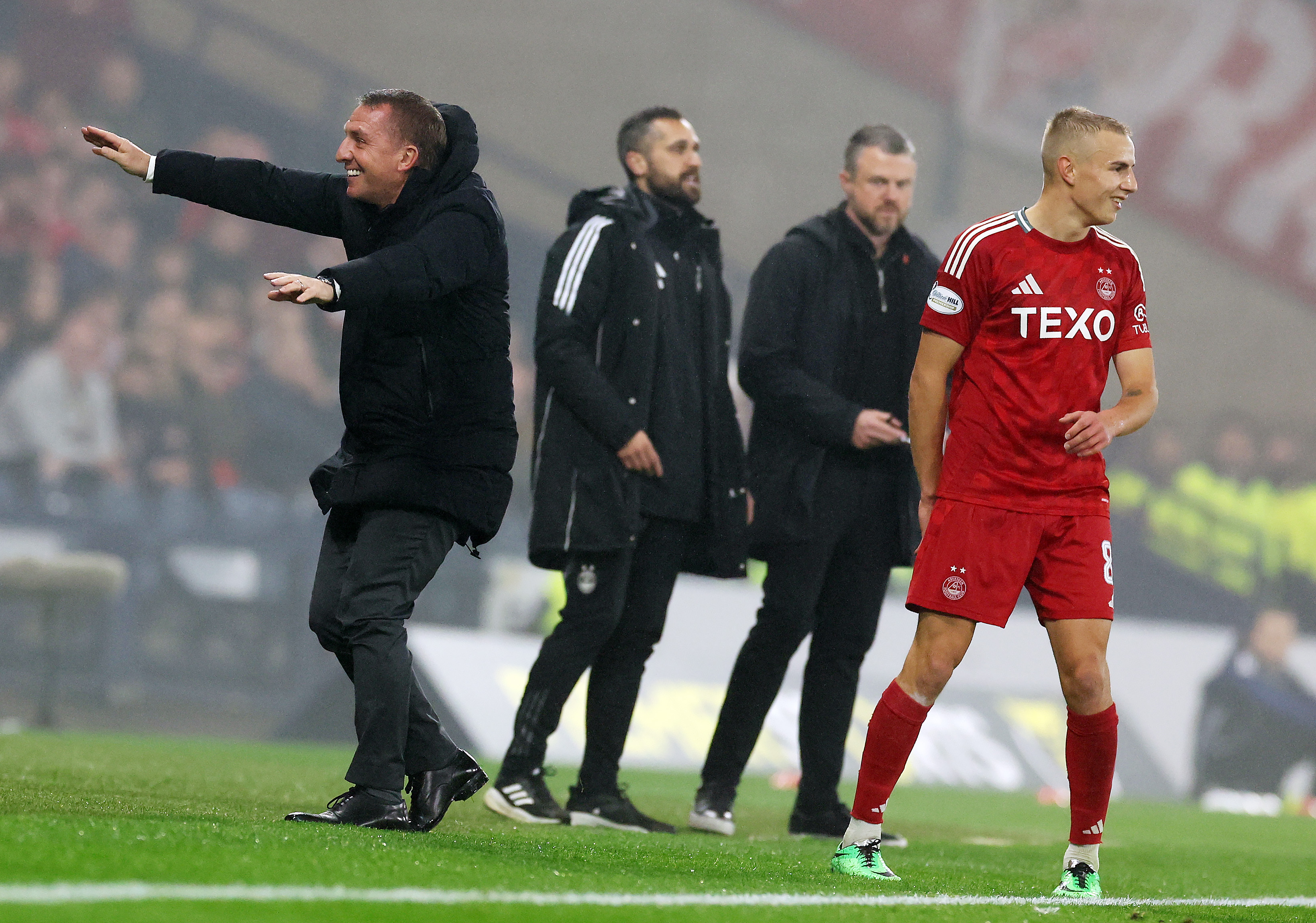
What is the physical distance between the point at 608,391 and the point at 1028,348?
1530mm

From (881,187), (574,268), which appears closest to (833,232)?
(881,187)

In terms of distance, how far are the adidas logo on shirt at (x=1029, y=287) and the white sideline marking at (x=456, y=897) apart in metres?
1.28

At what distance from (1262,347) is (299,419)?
871 centimetres

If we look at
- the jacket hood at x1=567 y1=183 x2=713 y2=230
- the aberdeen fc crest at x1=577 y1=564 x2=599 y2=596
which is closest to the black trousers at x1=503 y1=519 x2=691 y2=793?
the aberdeen fc crest at x1=577 y1=564 x2=599 y2=596

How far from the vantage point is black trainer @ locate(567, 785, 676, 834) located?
4656 mm

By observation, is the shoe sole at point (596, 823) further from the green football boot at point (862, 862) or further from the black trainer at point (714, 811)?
the green football boot at point (862, 862)

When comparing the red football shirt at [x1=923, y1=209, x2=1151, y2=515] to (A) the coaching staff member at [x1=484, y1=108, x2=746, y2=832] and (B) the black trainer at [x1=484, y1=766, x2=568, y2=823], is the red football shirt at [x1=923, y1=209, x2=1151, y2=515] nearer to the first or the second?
(A) the coaching staff member at [x1=484, y1=108, x2=746, y2=832]

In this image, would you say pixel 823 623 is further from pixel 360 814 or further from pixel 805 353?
pixel 360 814

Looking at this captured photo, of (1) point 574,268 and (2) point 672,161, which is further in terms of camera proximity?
(2) point 672,161

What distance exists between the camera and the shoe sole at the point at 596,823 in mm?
4621

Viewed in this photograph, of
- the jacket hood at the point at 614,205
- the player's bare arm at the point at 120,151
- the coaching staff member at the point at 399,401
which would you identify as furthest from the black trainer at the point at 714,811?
the player's bare arm at the point at 120,151

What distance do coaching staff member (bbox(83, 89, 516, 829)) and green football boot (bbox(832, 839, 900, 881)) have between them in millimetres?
906

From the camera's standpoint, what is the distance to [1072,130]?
12.0ft

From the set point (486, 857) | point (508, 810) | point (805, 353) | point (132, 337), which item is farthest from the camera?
point (132, 337)
